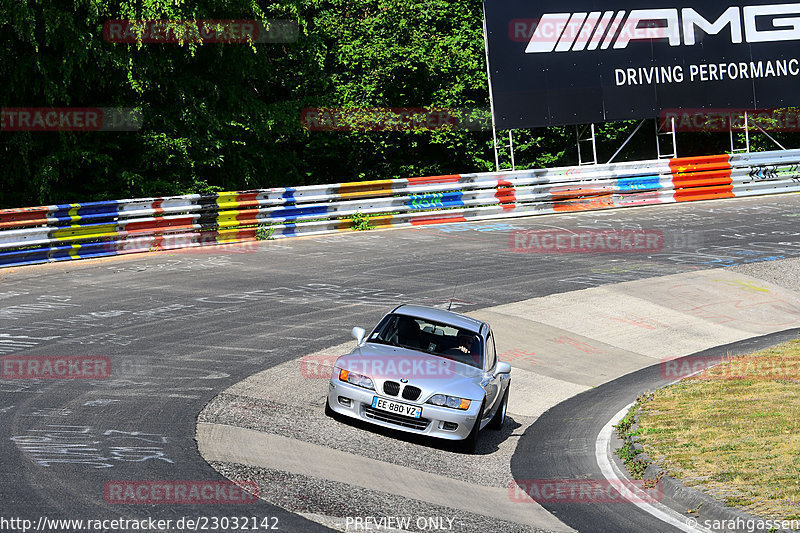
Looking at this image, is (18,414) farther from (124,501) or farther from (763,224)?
(763,224)

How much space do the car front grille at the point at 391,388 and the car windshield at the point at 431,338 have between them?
3.17 feet

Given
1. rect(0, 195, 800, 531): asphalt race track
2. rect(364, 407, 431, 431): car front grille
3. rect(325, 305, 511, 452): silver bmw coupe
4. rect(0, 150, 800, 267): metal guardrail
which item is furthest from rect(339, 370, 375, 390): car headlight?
rect(0, 150, 800, 267): metal guardrail

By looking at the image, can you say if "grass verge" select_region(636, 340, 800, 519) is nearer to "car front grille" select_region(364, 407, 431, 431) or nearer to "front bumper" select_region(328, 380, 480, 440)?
"front bumper" select_region(328, 380, 480, 440)

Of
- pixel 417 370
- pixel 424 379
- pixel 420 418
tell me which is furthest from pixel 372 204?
pixel 420 418

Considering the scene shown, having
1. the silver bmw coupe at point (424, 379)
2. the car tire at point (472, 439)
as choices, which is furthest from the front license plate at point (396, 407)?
the car tire at point (472, 439)

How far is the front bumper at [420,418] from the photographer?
33.9 ft

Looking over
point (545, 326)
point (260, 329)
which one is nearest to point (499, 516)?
point (260, 329)

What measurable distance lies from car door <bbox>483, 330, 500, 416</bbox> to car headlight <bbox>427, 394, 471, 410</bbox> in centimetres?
46

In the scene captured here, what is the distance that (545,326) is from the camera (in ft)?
54.7

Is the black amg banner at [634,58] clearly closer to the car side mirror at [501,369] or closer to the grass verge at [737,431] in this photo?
the grass verge at [737,431]

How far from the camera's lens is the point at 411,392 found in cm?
1040

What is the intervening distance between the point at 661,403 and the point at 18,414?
Answer: 311 inches

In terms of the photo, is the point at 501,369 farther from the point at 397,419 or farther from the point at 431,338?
the point at 397,419

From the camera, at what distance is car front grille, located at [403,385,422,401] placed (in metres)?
10.4
